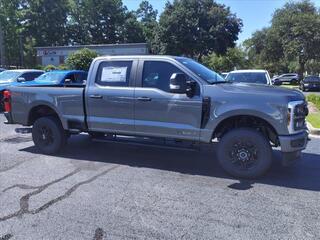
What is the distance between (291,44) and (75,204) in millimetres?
39428

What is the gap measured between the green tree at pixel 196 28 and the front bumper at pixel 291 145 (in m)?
44.2

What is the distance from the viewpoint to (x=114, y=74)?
723cm

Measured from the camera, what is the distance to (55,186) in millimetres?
5918

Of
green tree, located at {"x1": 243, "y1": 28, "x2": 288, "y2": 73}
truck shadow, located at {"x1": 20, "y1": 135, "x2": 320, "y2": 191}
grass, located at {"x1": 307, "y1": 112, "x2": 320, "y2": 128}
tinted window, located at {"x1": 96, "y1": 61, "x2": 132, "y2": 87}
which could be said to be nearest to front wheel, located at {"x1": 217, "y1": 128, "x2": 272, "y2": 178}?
truck shadow, located at {"x1": 20, "y1": 135, "x2": 320, "y2": 191}

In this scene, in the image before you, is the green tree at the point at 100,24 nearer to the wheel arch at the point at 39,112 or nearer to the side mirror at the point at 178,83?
the wheel arch at the point at 39,112

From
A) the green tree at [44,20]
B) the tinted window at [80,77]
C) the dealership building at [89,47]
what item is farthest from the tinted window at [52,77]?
the green tree at [44,20]

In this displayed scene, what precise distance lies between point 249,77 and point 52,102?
8.16m

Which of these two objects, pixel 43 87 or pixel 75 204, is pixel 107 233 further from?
pixel 43 87

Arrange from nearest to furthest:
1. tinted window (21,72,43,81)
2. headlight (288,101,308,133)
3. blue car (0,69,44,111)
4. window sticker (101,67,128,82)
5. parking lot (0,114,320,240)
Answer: parking lot (0,114,320,240)
headlight (288,101,308,133)
window sticker (101,67,128,82)
blue car (0,69,44,111)
tinted window (21,72,43,81)

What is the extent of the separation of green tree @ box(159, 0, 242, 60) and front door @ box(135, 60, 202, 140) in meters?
43.3

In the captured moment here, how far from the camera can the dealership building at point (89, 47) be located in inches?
1749

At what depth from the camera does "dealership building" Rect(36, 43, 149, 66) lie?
146ft

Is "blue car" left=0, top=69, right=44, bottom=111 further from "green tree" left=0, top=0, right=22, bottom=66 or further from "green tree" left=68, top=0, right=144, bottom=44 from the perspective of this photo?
"green tree" left=68, top=0, right=144, bottom=44

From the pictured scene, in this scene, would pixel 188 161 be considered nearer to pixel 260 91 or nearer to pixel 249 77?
pixel 260 91
